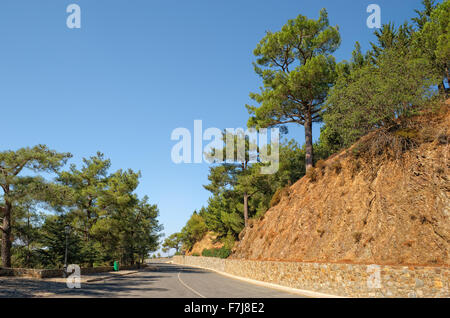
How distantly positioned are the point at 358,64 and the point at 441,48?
32.0ft

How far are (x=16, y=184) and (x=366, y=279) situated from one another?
83.9 ft

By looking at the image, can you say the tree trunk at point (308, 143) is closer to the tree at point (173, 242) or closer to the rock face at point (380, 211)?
the rock face at point (380, 211)

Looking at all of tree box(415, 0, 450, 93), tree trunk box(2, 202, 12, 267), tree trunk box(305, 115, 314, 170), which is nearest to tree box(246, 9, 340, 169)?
tree trunk box(305, 115, 314, 170)

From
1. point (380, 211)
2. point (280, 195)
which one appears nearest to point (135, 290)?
point (380, 211)

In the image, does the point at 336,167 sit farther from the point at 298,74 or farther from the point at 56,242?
the point at 56,242

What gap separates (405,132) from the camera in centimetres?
2044

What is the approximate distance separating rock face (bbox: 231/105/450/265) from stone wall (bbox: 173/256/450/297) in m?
1.90

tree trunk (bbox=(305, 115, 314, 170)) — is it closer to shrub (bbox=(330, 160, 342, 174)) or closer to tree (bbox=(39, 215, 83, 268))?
shrub (bbox=(330, 160, 342, 174))

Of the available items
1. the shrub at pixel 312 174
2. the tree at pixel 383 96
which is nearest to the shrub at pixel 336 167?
the shrub at pixel 312 174

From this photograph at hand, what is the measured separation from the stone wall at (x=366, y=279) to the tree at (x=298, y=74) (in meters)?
16.2

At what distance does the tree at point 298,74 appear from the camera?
32375mm

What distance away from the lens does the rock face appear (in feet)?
52.4

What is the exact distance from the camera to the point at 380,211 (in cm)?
1883
